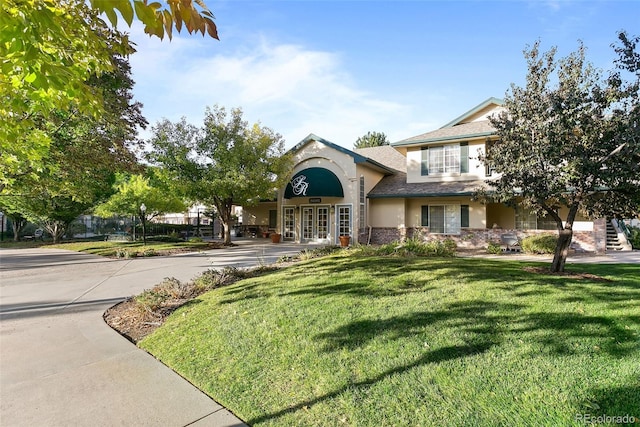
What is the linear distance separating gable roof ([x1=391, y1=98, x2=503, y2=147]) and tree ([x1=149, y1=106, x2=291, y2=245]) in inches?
332

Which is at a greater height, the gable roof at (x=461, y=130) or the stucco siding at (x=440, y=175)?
the gable roof at (x=461, y=130)

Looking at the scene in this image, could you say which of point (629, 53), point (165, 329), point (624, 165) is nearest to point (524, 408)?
point (165, 329)

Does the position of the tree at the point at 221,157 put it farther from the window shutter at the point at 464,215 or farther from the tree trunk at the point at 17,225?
the tree trunk at the point at 17,225

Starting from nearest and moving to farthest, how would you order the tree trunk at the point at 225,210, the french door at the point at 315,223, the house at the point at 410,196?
the house at the point at 410,196
the tree trunk at the point at 225,210
the french door at the point at 315,223

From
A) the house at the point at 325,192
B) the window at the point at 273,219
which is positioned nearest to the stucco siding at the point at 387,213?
the house at the point at 325,192

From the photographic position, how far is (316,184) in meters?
23.0

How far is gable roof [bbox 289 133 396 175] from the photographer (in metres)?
22.2

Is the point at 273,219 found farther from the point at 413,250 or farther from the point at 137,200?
the point at 413,250

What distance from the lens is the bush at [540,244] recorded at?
1609 centimetres

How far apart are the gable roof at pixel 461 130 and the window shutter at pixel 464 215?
161 inches

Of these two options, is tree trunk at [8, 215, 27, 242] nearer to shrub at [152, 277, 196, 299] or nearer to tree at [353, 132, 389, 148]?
shrub at [152, 277, 196, 299]

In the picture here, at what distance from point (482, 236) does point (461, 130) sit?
21.3 feet

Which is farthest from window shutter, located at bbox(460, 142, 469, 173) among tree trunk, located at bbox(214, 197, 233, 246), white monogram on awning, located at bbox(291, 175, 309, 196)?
tree trunk, located at bbox(214, 197, 233, 246)

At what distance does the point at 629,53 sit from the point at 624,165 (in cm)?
249
